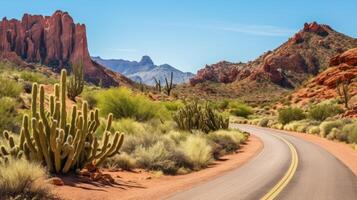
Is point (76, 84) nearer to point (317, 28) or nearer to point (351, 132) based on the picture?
point (351, 132)

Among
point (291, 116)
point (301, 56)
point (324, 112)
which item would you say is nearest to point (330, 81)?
point (291, 116)

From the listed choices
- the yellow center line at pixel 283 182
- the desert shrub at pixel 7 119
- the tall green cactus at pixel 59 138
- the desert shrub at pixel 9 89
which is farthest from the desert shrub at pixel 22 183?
the desert shrub at pixel 9 89

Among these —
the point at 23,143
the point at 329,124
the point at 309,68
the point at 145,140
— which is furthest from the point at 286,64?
the point at 23,143

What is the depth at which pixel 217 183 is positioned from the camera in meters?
15.0

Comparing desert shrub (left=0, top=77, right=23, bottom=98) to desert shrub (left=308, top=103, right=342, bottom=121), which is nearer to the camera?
desert shrub (left=0, top=77, right=23, bottom=98)

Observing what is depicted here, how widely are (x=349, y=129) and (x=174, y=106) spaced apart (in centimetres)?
1611

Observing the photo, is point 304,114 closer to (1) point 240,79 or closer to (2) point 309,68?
(2) point 309,68

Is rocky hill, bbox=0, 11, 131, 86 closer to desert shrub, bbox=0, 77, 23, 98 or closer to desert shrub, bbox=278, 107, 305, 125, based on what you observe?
desert shrub, bbox=278, 107, 305, 125

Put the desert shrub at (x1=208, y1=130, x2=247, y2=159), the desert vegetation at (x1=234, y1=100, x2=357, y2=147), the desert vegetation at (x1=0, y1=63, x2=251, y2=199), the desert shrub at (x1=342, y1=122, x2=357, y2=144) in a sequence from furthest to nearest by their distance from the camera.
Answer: the desert vegetation at (x1=234, y1=100, x2=357, y2=147) < the desert shrub at (x1=342, y1=122, x2=357, y2=144) < the desert shrub at (x1=208, y1=130, x2=247, y2=159) < the desert vegetation at (x1=0, y1=63, x2=251, y2=199)

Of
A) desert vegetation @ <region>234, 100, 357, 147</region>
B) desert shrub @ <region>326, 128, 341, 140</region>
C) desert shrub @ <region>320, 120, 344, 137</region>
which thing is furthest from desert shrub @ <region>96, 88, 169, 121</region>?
desert shrub @ <region>320, 120, 344, 137</region>

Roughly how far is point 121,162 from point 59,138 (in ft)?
15.7

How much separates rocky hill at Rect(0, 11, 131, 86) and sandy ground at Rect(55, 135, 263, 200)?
119 metres

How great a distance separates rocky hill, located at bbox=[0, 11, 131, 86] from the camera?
140 m

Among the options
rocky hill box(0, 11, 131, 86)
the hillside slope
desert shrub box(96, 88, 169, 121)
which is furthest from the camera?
rocky hill box(0, 11, 131, 86)
